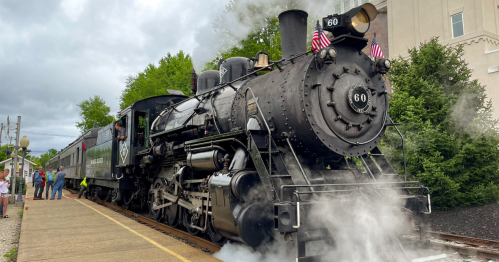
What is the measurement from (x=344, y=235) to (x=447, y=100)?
25.4 feet

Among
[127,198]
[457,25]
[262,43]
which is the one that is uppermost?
[262,43]

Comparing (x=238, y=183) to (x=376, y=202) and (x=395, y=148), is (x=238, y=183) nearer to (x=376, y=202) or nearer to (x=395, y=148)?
(x=376, y=202)

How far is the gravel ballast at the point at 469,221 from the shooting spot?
7.78 meters

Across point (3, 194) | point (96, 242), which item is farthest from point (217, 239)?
point (3, 194)

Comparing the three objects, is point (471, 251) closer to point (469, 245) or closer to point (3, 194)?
point (469, 245)

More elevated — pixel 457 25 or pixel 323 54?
pixel 457 25

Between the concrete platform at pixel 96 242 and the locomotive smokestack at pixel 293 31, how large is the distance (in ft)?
11.0

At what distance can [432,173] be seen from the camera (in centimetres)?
923

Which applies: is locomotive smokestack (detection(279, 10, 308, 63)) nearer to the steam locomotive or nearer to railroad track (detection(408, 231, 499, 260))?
the steam locomotive

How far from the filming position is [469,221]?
8.46 metres

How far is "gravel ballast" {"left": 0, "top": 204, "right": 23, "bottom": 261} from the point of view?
6523 mm

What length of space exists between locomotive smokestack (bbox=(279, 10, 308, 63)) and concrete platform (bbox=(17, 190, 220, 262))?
335cm

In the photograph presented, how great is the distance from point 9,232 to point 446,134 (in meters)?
11.1

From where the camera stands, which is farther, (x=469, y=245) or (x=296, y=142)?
(x=469, y=245)
